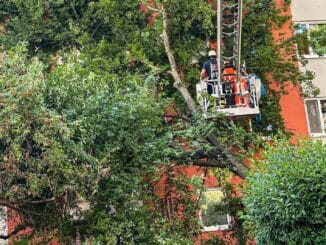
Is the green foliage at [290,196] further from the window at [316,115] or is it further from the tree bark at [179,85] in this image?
the window at [316,115]

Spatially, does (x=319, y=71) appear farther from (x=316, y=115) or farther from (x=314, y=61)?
(x=316, y=115)

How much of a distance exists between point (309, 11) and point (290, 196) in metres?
14.8

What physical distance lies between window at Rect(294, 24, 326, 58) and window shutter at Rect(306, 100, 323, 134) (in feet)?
6.36

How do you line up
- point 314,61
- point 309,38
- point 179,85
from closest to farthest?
point 179,85 < point 309,38 < point 314,61

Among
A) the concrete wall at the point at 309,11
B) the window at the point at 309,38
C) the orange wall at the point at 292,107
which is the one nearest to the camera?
the window at the point at 309,38

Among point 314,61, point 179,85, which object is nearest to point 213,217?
point 179,85

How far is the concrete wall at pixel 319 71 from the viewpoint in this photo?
70.0ft

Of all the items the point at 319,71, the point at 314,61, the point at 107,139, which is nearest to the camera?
the point at 107,139

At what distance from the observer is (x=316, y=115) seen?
21.3 m

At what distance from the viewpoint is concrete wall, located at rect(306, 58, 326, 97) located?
2133 centimetres

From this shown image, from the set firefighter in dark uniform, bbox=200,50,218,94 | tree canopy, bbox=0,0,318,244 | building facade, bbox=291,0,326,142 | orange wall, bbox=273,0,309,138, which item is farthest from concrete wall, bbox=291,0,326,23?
firefighter in dark uniform, bbox=200,50,218,94

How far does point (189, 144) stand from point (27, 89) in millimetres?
5428

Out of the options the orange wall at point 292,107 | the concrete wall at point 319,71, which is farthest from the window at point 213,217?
the concrete wall at point 319,71

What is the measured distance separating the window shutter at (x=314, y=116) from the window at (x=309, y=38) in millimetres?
1939
